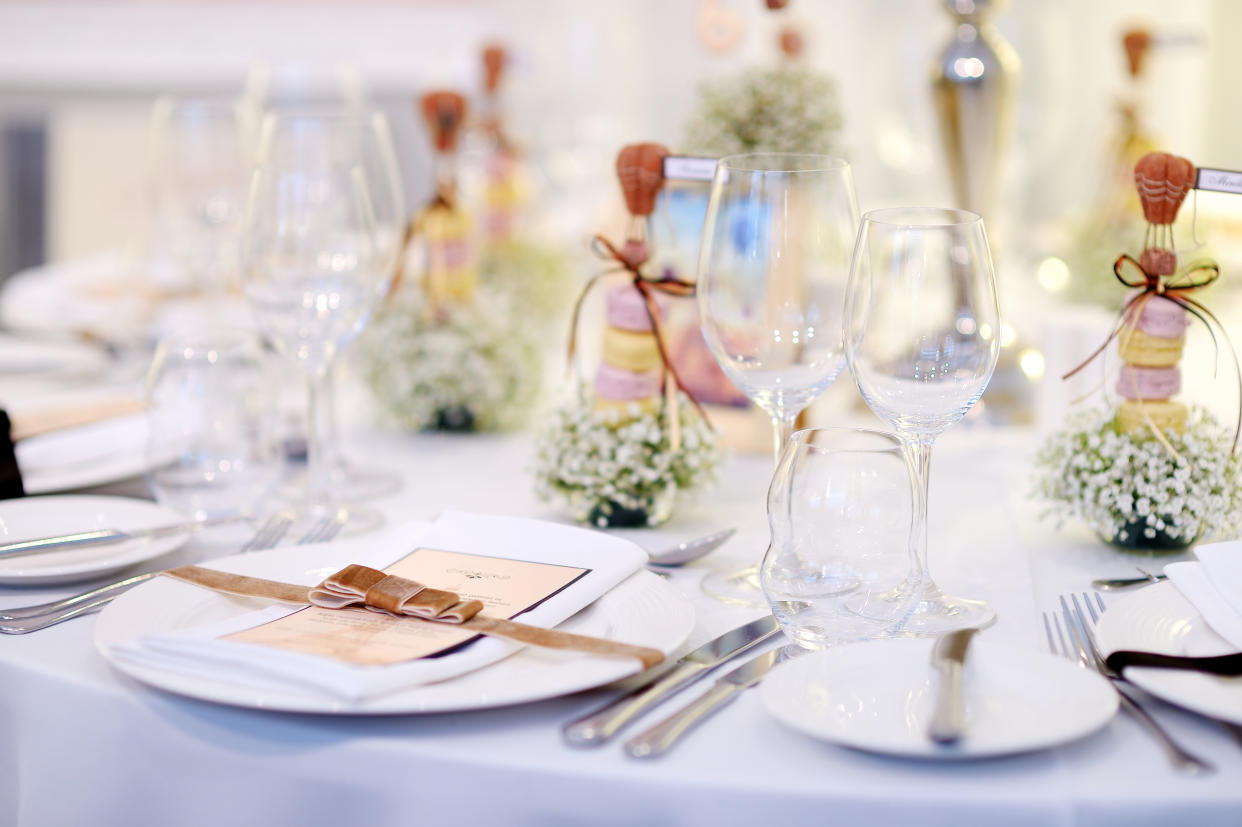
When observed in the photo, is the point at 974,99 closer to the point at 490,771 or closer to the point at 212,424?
the point at 212,424

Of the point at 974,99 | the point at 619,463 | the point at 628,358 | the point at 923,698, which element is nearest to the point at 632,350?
the point at 628,358

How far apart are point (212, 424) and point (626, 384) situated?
1.33ft

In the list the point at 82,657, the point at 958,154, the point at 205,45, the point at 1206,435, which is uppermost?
the point at 205,45

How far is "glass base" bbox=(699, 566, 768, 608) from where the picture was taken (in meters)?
0.94

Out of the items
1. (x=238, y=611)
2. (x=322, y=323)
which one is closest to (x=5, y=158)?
(x=322, y=323)

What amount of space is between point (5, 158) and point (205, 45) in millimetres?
876

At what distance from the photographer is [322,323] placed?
121cm

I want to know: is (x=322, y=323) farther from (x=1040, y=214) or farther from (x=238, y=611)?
(x=1040, y=214)

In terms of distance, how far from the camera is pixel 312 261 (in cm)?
121

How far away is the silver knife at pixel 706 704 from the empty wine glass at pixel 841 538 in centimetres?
3

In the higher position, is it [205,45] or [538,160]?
[205,45]

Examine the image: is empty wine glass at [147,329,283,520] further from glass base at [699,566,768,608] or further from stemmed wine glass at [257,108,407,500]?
glass base at [699,566,768,608]

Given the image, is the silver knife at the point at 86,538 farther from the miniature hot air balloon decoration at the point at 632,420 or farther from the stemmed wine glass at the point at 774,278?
the stemmed wine glass at the point at 774,278

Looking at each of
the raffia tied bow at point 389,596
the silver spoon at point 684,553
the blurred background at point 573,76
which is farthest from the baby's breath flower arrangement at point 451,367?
the blurred background at point 573,76
